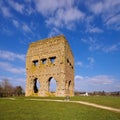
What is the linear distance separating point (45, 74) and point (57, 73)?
2846 mm

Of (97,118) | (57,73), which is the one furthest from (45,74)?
(97,118)

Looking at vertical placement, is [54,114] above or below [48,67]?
below

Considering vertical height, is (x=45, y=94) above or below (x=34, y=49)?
below

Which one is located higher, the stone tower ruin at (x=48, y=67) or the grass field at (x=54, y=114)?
the stone tower ruin at (x=48, y=67)

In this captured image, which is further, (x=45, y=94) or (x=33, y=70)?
(x=33, y=70)

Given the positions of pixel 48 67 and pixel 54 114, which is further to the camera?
pixel 48 67

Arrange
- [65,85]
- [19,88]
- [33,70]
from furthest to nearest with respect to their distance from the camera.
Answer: [19,88]
[33,70]
[65,85]

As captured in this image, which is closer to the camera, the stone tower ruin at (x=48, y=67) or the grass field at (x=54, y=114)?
the grass field at (x=54, y=114)

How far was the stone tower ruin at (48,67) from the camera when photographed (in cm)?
3188

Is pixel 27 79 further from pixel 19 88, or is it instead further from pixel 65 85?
pixel 19 88

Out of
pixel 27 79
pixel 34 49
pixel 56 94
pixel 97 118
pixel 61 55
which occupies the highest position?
pixel 34 49

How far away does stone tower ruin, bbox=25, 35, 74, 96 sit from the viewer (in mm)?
31875

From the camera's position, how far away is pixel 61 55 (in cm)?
3241

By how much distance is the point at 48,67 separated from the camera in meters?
33.8
